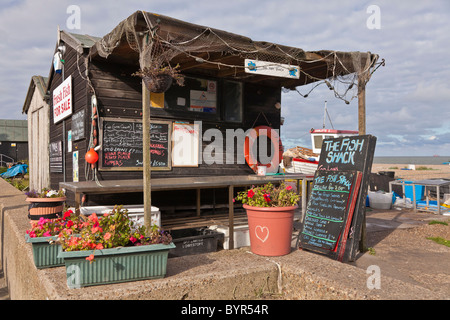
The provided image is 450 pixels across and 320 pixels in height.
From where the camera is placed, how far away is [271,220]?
4359 millimetres

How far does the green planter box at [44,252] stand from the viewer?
3578 mm

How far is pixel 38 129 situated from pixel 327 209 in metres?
9.83

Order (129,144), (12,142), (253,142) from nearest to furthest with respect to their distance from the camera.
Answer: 1. (129,144)
2. (253,142)
3. (12,142)

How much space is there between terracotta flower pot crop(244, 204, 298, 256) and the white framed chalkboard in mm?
2967

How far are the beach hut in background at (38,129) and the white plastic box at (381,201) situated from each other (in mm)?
9958

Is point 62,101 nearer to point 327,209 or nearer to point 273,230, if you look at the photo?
point 273,230

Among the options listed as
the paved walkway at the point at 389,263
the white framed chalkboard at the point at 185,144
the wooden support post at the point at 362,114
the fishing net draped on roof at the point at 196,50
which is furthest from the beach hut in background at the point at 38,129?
the wooden support post at the point at 362,114

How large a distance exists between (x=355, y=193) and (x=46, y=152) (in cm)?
866

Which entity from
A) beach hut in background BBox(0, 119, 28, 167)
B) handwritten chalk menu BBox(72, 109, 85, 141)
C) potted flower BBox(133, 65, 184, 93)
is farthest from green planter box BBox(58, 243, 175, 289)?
beach hut in background BBox(0, 119, 28, 167)

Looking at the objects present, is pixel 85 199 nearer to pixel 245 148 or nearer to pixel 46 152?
pixel 245 148

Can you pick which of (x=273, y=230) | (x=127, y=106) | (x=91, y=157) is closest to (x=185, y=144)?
(x=127, y=106)

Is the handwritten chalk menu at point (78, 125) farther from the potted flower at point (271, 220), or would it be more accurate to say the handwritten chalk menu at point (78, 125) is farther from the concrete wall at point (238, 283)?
the potted flower at point (271, 220)

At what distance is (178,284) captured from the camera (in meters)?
3.18
